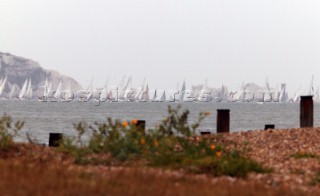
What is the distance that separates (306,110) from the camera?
23.5m

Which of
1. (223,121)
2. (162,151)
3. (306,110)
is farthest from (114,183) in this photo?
(306,110)

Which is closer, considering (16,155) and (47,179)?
(47,179)

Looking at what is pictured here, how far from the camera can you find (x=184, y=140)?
47.9ft

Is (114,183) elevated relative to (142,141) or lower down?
lower down

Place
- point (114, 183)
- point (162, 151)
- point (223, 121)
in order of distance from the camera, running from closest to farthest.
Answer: point (114, 183), point (162, 151), point (223, 121)

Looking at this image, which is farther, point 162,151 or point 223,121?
point 223,121

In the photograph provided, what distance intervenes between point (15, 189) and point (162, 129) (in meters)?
6.01

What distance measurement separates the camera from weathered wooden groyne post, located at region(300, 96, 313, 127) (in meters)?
23.3

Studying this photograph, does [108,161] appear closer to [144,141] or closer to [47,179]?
[144,141]

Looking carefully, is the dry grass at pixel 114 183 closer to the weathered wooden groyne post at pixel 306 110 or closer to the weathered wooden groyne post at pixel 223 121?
the weathered wooden groyne post at pixel 223 121

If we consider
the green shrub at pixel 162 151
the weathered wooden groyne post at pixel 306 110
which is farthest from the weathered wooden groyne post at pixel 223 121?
the green shrub at pixel 162 151

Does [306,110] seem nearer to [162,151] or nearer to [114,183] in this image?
[162,151]

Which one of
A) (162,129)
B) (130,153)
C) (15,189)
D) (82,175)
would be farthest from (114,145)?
(15,189)

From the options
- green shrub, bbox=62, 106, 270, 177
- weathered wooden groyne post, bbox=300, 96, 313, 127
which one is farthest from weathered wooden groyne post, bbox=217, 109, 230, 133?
green shrub, bbox=62, 106, 270, 177
